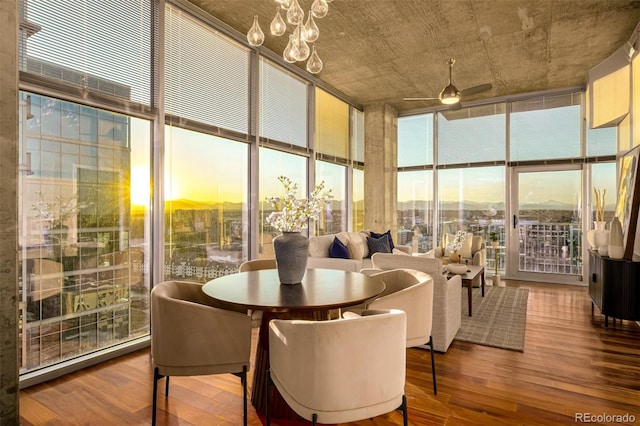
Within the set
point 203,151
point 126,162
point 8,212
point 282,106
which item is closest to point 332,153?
point 282,106

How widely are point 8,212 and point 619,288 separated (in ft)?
17.8

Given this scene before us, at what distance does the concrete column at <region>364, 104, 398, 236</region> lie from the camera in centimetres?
797

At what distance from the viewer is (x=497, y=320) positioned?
4.36 metres

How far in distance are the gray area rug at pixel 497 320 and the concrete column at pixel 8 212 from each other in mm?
3618

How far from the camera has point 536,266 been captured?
23.7 ft

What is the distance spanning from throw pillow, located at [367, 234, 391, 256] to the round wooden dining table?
3164 millimetres

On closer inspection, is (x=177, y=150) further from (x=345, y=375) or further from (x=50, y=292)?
(x=345, y=375)

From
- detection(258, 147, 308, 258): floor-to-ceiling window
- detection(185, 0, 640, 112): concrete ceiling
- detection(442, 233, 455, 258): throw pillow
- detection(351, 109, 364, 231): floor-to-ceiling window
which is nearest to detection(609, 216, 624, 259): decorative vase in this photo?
detection(442, 233, 455, 258): throw pillow

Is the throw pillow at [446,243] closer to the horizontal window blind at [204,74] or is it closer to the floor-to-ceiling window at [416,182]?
the floor-to-ceiling window at [416,182]

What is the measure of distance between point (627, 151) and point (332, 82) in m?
4.42

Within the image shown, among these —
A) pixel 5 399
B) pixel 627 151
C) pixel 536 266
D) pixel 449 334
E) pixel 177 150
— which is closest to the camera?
pixel 5 399

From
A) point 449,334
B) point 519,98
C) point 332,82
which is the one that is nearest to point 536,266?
point 519,98

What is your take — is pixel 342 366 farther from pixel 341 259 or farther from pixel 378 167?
pixel 378 167

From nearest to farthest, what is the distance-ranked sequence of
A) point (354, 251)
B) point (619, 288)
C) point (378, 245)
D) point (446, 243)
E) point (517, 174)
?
1. point (619, 288)
2. point (354, 251)
3. point (378, 245)
4. point (446, 243)
5. point (517, 174)
